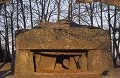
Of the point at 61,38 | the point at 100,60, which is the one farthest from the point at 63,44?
the point at 100,60

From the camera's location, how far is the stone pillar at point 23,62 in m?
14.1

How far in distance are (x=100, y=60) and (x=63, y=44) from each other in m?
1.80

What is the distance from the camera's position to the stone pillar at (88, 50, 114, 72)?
47.0ft

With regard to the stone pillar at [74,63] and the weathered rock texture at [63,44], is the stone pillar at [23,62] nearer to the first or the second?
the weathered rock texture at [63,44]

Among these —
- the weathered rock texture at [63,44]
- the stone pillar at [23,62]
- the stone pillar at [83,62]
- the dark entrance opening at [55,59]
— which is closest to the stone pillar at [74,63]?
the dark entrance opening at [55,59]

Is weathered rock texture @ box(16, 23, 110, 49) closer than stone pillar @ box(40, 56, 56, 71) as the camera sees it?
Yes

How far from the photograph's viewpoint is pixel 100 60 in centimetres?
1442

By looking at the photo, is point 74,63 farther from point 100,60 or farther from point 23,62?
point 23,62

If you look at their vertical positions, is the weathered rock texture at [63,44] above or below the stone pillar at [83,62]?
above

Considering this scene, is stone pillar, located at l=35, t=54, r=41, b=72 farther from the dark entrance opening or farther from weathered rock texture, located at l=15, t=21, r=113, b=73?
weathered rock texture, located at l=15, t=21, r=113, b=73

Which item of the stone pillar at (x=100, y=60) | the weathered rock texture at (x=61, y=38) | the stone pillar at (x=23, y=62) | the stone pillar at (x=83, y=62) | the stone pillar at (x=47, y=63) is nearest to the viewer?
the weathered rock texture at (x=61, y=38)

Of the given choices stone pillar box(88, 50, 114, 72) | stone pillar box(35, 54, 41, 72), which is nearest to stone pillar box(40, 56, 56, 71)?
stone pillar box(35, 54, 41, 72)

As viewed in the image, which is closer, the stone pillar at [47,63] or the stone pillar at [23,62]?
the stone pillar at [23,62]

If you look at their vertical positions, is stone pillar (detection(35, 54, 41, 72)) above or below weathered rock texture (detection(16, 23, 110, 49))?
below
